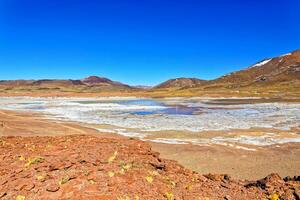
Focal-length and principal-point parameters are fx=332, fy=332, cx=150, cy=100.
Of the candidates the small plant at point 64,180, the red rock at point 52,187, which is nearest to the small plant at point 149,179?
the small plant at point 64,180

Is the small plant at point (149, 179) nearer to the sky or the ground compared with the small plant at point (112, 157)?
nearer to the ground

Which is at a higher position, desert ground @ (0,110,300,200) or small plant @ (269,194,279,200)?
desert ground @ (0,110,300,200)

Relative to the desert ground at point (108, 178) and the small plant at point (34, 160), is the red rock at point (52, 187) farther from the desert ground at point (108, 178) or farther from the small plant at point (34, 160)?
the small plant at point (34, 160)

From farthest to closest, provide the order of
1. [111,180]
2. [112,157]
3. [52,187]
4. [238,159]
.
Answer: [238,159] < [112,157] < [111,180] < [52,187]

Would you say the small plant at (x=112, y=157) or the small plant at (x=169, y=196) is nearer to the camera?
the small plant at (x=169, y=196)

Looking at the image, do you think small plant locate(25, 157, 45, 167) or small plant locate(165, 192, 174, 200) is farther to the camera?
small plant locate(25, 157, 45, 167)

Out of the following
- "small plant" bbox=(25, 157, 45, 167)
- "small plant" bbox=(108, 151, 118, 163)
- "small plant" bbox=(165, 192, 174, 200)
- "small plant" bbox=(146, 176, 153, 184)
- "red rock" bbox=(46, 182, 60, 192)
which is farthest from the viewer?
"small plant" bbox=(108, 151, 118, 163)

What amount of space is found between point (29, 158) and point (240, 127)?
75.1 feet

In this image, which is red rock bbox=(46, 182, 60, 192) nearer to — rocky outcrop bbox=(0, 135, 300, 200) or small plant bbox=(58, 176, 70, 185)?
rocky outcrop bbox=(0, 135, 300, 200)

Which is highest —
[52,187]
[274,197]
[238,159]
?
[52,187]

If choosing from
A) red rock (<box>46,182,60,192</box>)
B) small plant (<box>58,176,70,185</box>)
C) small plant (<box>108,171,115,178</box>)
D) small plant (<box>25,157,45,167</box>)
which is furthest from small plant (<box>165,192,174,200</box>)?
small plant (<box>25,157,45,167</box>)

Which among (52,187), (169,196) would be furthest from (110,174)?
(169,196)

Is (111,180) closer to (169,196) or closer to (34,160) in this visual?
(169,196)

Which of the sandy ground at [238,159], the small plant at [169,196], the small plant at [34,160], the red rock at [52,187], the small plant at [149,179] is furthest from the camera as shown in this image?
the sandy ground at [238,159]
